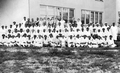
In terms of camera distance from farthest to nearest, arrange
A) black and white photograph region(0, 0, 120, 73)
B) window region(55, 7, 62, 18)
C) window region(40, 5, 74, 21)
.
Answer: window region(55, 7, 62, 18), window region(40, 5, 74, 21), black and white photograph region(0, 0, 120, 73)

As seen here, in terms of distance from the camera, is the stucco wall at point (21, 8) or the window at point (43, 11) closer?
the stucco wall at point (21, 8)

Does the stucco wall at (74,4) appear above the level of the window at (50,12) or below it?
above

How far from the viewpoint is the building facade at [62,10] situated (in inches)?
644

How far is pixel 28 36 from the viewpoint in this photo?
510 inches

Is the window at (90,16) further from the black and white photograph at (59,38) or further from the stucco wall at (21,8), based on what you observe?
the stucco wall at (21,8)

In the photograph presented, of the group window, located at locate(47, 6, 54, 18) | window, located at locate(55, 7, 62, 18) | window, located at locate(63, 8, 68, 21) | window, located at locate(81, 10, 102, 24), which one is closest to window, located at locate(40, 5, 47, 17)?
window, located at locate(47, 6, 54, 18)

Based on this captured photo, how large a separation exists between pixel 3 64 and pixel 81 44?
6.92 m

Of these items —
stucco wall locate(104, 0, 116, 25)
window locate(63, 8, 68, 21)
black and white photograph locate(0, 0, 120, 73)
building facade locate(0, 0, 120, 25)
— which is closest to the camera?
black and white photograph locate(0, 0, 120, 73)

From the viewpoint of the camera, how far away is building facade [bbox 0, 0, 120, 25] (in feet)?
53.7

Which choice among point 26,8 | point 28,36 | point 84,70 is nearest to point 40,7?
point 26,8

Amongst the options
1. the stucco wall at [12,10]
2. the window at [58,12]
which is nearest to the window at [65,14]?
the window at [58,12]

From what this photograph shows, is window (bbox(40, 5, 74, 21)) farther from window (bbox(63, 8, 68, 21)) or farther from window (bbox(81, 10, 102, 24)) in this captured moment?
window (bbox(81, 10, 102, 24))

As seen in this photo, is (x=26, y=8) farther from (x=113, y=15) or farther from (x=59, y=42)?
(x=113, y=15)

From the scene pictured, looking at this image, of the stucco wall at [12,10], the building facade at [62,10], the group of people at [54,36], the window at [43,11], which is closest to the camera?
the group of people at [54,36]
